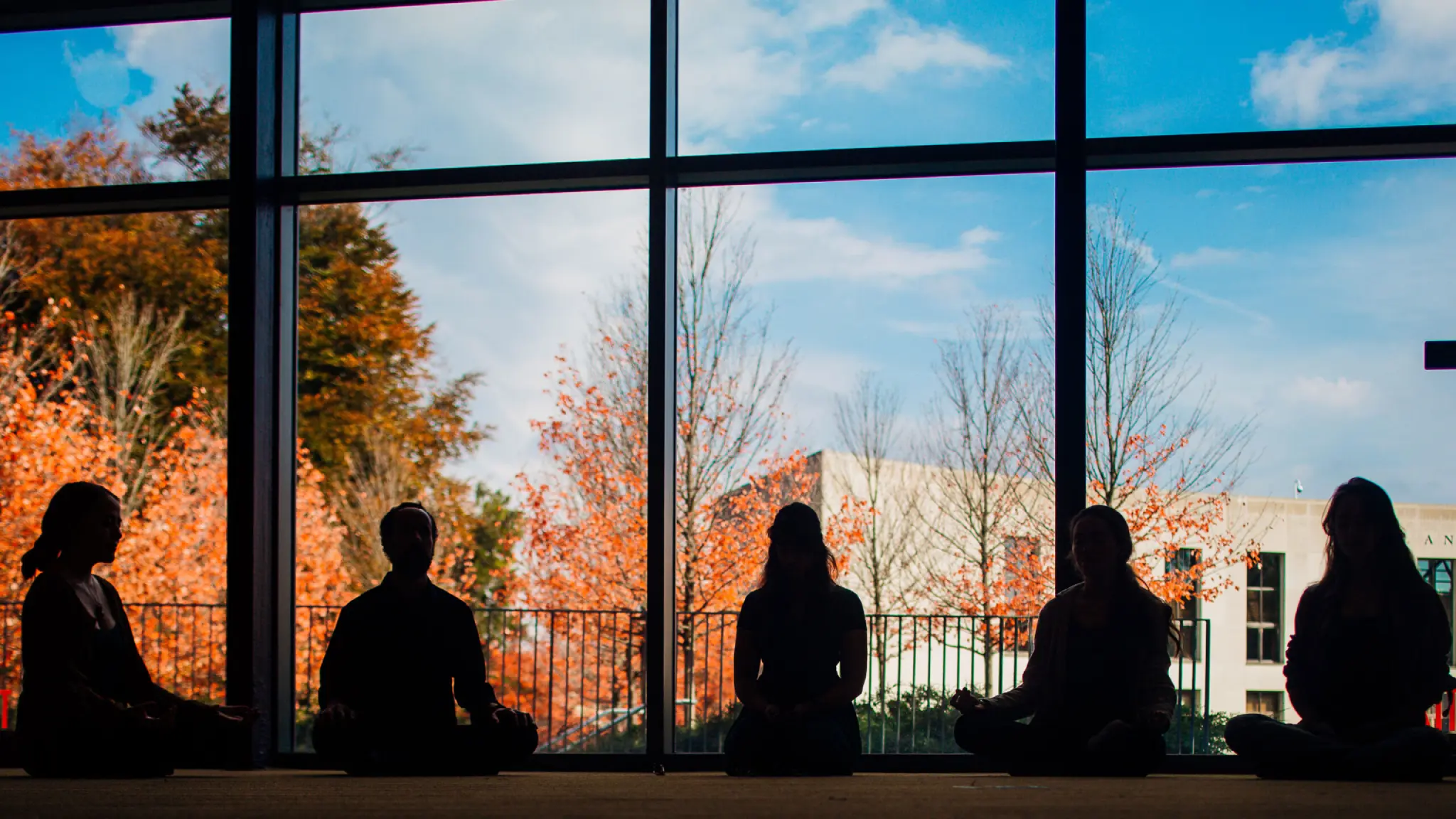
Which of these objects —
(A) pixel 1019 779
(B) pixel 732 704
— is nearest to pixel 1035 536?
(B) pixel 732 704

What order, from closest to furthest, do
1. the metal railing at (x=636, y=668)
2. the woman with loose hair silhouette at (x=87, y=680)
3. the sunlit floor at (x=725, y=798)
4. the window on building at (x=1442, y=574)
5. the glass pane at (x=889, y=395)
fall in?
the sunlit floor at (x=725, y=798)
the woman with loose hair silhouette at (x=87, y=680)
the window on building at (x=1442, y=574)
the metal railing at (x=636, y=668)
the glass pane at (x=889, y=395)

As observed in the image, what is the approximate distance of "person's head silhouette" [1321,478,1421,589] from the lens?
3059 millimetres

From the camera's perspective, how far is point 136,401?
22.5 feet

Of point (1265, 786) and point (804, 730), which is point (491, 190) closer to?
point (804, 730)

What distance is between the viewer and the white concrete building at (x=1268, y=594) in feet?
12.5

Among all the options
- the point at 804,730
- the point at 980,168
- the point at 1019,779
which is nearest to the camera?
the point at 1019,779

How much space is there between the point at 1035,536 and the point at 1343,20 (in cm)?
218

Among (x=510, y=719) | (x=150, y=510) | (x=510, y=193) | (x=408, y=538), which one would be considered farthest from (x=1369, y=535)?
(x=150, y=510)

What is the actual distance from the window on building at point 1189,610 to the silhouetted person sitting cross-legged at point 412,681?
2547 millimetres

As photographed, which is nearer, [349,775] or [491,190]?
[349,775]

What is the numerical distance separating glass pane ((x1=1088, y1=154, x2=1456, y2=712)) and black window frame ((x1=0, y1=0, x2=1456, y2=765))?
0.24 metres

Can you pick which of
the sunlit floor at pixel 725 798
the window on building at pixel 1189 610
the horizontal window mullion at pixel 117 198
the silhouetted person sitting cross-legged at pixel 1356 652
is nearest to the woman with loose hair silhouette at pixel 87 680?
the sunlit floor at pixel 725 798

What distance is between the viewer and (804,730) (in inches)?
127

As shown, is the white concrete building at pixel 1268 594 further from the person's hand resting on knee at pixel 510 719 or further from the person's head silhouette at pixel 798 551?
the person's hand resting on knee at pixel 510 719
